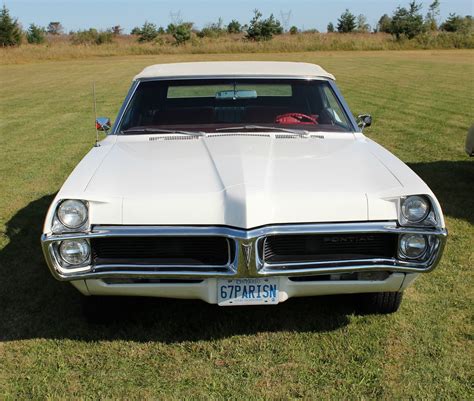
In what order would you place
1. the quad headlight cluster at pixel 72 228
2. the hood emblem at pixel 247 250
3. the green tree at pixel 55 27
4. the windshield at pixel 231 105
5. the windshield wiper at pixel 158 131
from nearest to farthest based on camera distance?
the hood emblem at pixel 247 250 → the quad headlight cluster at pixel 72 228 → the windshield wiper at pixel 158 131 → the windshield at pixel 231 105 → the green tree at pixel 55 27

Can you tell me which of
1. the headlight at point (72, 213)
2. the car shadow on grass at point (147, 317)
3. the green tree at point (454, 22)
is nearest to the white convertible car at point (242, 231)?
the headlight at point (72, 213)

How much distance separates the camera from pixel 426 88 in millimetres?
16469

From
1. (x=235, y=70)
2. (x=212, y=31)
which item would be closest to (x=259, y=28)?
(x=212, y=31)

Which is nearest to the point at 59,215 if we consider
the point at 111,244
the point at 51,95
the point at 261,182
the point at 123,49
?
the point at 111,244

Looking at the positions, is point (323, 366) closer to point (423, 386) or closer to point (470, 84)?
point (423, 386)

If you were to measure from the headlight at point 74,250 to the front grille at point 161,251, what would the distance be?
0.12 feet

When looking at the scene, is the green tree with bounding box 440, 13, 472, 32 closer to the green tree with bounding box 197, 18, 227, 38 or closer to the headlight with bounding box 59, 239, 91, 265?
the green tree with bounding box 197, 18, 227, 38

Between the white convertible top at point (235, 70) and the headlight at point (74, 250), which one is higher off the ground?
the white convertible top at point (235, 70)

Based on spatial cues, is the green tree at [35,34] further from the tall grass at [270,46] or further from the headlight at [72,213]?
the headlight at [72,213]

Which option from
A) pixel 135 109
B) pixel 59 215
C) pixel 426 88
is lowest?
pixel 426 88

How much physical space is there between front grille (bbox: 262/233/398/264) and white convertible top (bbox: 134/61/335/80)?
181 centimetres

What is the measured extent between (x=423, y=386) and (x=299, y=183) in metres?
1.21

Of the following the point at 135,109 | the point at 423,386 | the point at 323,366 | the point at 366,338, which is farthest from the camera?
the point at 135,109

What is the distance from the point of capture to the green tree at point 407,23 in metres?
49.1
